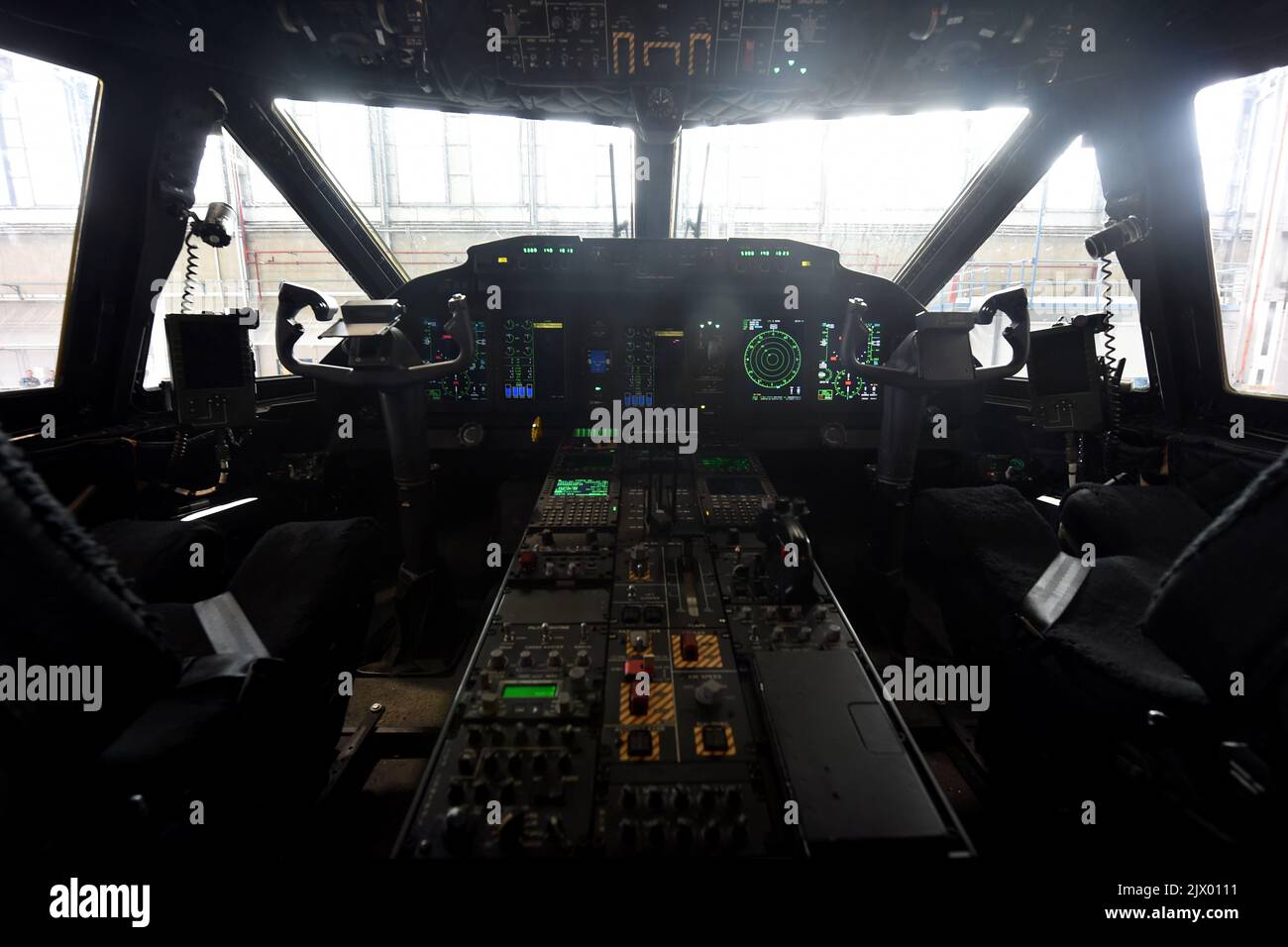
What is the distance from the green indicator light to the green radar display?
6.56 ft

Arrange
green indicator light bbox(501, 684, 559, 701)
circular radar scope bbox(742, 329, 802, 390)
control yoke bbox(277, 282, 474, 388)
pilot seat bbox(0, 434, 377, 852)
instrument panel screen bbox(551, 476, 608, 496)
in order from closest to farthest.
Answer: pilot seat bbox(0, 434, 377, 852)
green indicator light bbox(501, 684, 559, 701)
control yoke bbox(277, 282, 474, 388)
instrument panel screen bbox(551, 476, 608, 496)
circular radar scope bbox(742, 329, 802, 390)

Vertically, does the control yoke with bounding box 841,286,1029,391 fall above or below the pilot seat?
above

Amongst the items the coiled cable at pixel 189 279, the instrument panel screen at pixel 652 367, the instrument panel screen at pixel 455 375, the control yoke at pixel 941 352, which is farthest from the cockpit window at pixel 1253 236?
the coiled cable at pixel 189 279

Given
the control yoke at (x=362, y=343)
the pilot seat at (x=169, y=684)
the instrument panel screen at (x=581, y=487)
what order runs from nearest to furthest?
the pilot seat at (x=169, y=684) < the control yoke at (x=362, y=343) < the instrument panel screen at (x=581, y=487)

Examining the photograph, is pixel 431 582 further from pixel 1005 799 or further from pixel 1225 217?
pixel 1225 217

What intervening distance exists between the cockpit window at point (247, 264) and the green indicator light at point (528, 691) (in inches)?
60.9

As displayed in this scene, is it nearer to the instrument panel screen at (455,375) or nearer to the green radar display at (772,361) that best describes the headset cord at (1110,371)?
the green radar display at (772,361)

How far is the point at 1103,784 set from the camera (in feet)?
4.63

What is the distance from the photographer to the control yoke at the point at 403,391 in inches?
75.2

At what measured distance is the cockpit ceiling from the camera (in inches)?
74.9

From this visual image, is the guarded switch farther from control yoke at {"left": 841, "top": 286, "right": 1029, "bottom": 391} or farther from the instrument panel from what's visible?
the instrument panel

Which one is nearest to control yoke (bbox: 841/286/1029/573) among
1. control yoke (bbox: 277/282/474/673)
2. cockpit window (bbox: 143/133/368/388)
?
control yoke (bbox: 277/282/474/673)

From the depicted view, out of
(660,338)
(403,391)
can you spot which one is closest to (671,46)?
(660,338)

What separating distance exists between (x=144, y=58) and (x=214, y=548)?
69.0 inches
